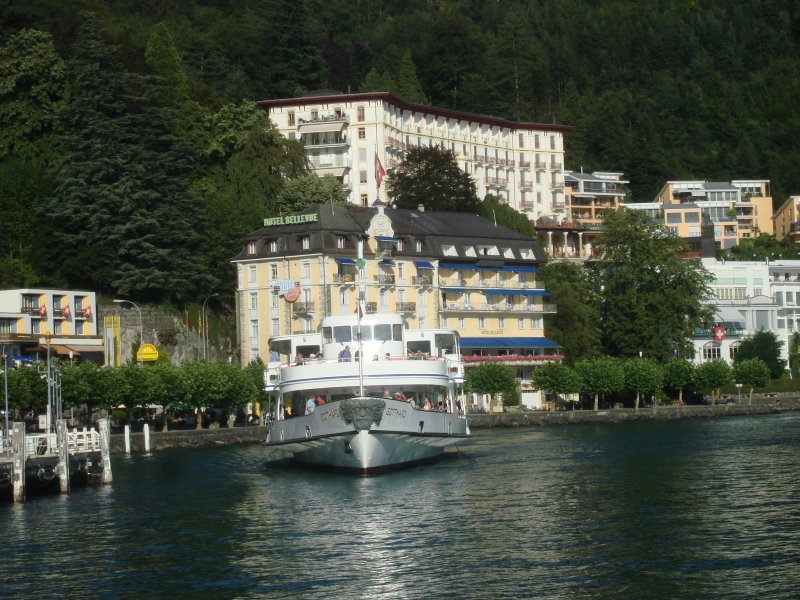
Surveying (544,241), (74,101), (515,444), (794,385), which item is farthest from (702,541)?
(544,241)

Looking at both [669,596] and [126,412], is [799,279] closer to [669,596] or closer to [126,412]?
[126,412]

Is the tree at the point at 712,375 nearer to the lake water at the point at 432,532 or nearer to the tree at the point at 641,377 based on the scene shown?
the tree at the point at 641,377

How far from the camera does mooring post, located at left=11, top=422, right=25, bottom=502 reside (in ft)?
185

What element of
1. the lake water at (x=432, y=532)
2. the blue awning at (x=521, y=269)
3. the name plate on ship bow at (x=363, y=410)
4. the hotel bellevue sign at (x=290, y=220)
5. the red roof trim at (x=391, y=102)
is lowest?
the lake water at (x=432, y=532)

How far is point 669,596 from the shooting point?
120 feet

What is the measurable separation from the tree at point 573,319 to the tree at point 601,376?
718 cm

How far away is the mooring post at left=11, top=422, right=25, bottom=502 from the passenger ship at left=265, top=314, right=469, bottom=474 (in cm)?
1219

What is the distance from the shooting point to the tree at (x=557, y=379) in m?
118

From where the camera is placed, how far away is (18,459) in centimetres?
5697

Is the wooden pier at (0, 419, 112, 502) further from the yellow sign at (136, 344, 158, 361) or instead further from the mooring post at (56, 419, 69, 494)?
the yellow sign at (136, 344, 158, 361)

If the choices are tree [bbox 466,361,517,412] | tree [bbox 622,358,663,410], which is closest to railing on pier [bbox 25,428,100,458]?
tree [bbox 466,361,517,412]

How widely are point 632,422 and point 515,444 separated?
1077 inches

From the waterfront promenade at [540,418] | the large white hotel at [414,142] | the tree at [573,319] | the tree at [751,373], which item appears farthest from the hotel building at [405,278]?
the tree at [751,373]

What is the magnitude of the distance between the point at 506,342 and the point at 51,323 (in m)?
39.1
